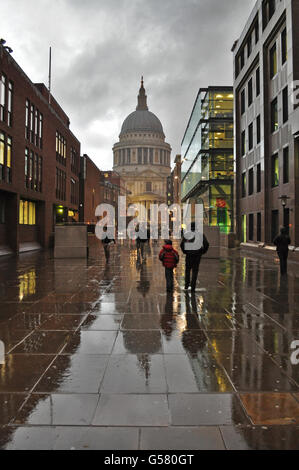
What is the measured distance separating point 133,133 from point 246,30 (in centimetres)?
14551

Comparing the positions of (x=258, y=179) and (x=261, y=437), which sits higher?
(x=258, y=179)

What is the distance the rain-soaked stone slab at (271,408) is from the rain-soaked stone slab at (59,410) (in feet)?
5.15

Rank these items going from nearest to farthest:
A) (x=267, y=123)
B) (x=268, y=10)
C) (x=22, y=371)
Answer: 1. (x=22, y=371)
2. (x=268, y=10)
3. (x=267, y=123)

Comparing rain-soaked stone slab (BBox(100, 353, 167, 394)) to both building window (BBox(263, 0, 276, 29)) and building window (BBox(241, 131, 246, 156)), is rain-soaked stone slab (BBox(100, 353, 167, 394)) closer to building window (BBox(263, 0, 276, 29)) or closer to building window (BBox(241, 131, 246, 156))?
building window (BBox(263, 0, 276, 29))

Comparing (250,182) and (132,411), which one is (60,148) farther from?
(132,411)

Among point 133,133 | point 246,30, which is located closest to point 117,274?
point 246,30

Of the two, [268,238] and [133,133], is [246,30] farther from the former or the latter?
[133,133]

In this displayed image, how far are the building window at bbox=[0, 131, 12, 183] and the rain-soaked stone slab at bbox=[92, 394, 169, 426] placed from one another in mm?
21827

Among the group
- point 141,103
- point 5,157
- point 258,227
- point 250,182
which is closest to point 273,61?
point 250,182

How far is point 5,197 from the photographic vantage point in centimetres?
2523

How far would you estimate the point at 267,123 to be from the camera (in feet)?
88.0

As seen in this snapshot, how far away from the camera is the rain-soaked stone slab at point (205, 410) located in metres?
3.47

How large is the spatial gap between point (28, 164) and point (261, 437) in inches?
1105

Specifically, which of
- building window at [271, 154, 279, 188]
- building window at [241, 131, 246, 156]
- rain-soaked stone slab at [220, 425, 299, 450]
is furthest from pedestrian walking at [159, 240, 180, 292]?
building window at [241, 131, 246, 156]
